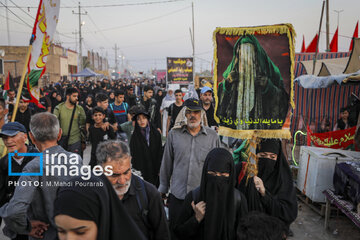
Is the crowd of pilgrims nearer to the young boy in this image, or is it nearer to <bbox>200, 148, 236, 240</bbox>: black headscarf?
<bbox>200, 148, 236, 240</bbox>: black headscarf

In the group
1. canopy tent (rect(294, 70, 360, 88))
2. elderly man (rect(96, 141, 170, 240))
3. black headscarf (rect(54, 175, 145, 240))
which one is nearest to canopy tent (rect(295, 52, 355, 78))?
canopy tent (rect(294, 70, 360, 88))

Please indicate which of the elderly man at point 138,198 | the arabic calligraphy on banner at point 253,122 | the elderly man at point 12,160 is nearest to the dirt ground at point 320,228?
the elderly man at point 12,160

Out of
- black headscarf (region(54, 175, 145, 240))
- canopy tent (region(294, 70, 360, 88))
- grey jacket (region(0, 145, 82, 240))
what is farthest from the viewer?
canopy tent (region(294, 70, 360, 88))

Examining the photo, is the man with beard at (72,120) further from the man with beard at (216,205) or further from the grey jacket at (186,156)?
the man with beard at (216,205)

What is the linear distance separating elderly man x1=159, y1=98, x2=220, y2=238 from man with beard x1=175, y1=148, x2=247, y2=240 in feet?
3.16

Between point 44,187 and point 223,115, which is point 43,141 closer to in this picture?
point 44,187

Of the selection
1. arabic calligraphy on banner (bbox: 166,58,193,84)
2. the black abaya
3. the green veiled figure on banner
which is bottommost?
the black abaya

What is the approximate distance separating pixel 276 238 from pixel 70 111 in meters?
4.69

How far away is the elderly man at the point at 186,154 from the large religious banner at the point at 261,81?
32.4 inches

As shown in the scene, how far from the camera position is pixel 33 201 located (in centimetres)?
236

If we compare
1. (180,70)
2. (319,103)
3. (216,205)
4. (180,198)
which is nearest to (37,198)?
(216,205)

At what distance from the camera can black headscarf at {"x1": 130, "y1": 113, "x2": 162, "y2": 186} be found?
4.71 meters

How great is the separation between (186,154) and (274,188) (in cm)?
110

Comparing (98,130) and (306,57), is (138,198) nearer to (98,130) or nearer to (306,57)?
(98,130)
